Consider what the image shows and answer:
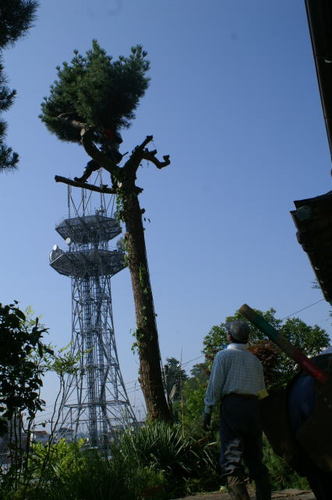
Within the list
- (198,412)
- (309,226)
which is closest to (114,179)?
(198,412)

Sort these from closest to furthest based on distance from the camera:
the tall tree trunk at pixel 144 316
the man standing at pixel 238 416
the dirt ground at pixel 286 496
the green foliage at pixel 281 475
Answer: the man standing at pixel 238 416 < the dirt ground at pixel 286 496 < the green foliage at pixel 281 475 < the tall tree trunk at pixel 144 316

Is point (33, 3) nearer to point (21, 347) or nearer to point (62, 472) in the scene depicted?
point (21, 347)

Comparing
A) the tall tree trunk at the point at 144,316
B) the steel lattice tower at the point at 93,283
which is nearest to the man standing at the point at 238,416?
the tall tree trunk at the point at 144,316

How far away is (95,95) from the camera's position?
39.2 ft

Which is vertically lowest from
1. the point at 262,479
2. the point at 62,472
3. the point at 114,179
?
the point at 262,479

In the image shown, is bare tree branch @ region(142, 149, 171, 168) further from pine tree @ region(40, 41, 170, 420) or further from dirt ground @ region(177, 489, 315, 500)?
dirt ground @ region(177, 489, 315, 500)

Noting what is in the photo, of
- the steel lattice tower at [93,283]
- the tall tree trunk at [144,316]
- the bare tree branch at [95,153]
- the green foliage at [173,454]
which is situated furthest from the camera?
the steel lattice tower at [93,283]

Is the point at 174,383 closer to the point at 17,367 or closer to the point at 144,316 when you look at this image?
the point at 144,316

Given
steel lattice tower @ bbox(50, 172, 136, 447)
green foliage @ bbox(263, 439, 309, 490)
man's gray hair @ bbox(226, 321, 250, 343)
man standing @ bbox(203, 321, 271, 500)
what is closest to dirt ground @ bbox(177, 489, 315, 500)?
green foliage @ bbox(263, 439, 309, 490)

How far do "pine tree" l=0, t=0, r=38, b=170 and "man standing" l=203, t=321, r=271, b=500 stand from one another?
491 cm

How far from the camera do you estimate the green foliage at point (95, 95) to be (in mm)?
12008

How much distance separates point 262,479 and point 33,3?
7.23 meters

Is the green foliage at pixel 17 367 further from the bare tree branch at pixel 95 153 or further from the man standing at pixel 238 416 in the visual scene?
the bare tree branch at pixel 95 153

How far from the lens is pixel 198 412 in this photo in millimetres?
10031
